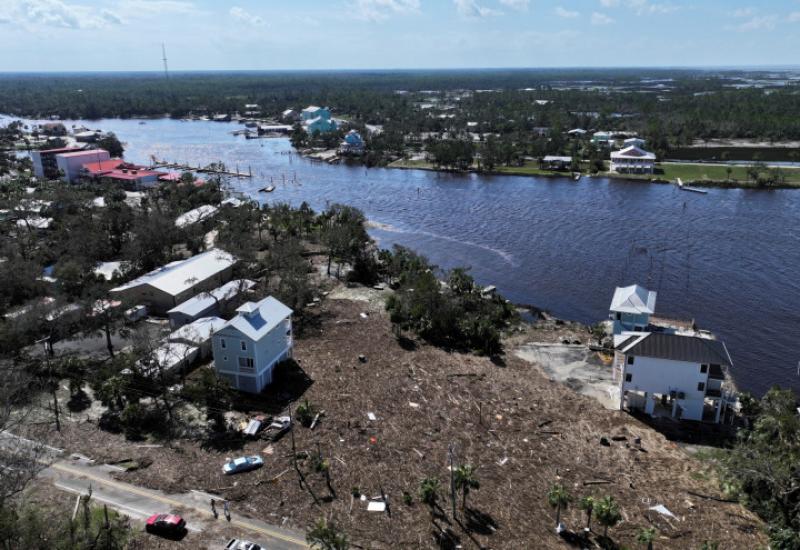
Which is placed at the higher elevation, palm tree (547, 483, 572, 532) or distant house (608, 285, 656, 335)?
distant house (608, 285, 656, 335)

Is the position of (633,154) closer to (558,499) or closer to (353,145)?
(353,145)

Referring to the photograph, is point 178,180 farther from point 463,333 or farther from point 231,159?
point 463,333

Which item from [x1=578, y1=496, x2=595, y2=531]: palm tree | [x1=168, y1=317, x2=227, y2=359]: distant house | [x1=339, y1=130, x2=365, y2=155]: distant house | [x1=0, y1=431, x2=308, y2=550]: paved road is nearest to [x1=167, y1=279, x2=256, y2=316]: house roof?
[x1=168, y1=317, x2=227, y2=359]: distant house

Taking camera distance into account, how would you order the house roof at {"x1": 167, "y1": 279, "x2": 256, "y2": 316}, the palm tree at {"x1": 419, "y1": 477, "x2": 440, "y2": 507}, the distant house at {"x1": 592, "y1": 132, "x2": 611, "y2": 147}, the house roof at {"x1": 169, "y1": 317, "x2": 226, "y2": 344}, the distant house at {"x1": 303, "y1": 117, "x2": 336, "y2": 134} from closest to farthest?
the palm tree at {"x1": 419, "y1": 477, "x2": 440, "y2": 507}, the house roof at {"x1": 169, "y1": 317, "x2": 226, "y2": 344}, the house roof at {"x1": 167, "y1": 279, "x2": 256, "y2": 316}, the distant house at {"x1": 592, "y1": 132, "x2": 611, "y2": 147}, the distant house at {"x1": 303, "y1": 117, "x2": 336, "y2": 134}

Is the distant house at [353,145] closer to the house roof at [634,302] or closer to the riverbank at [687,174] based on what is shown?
the riverbank at [687,174]

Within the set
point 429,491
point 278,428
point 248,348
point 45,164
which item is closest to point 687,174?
point 248,348

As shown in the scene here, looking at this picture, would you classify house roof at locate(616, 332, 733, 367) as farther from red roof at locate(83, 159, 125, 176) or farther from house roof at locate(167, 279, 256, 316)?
red roof at locate(83, 159, 125, 176)

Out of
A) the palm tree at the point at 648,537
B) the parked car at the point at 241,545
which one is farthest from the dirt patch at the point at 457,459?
Answer: the parked car at the point at 241,545
